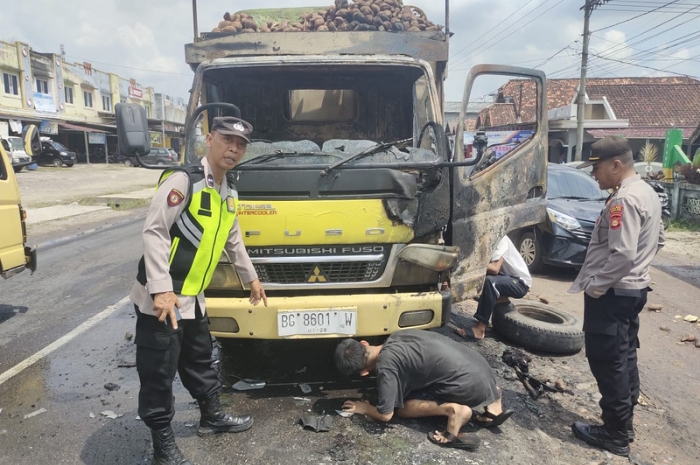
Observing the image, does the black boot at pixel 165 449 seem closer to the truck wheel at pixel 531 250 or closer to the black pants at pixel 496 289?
the black pants at pixel 496 289

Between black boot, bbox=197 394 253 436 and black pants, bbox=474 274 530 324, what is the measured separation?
243cm

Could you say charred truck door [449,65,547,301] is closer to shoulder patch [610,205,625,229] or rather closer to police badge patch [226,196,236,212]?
shoulder patch [610,205,625,229]

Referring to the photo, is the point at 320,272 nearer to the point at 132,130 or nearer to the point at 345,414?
the point at 345,414

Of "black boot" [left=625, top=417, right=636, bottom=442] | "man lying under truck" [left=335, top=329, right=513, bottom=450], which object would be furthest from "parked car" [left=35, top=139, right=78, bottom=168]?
"black boot" [left=625, top=417, right=636, bottom=442]

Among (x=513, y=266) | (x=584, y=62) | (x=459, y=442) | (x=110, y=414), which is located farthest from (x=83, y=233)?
(x=584, y=62)

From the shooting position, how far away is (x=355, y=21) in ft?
17.0

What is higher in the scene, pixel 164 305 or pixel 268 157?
pixel 268 157

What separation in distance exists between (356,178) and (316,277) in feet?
2.40

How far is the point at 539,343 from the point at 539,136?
1817 millimetres

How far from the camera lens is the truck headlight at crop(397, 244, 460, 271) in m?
3.39

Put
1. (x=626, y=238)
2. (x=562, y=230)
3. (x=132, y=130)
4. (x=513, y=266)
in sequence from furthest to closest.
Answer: (x=562, y=230), (x=513, y=266), (x=132, y=130), (x=626, y=238)

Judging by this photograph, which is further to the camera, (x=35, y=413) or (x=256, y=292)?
(x=35, y=413)

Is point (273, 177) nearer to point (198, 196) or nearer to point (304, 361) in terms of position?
point (198, 196)

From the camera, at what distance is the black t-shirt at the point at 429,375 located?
3.09 metres
